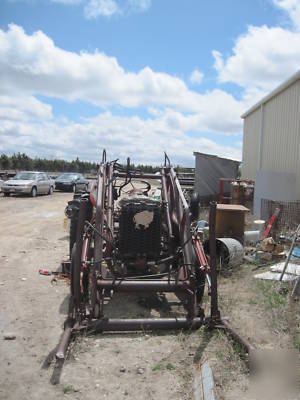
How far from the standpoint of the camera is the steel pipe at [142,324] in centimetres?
441

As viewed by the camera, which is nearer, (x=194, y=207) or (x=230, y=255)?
(x=230, y=255)

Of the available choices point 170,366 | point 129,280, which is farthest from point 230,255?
point 170,366

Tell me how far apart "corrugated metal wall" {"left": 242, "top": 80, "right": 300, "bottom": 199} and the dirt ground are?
28.5 feet

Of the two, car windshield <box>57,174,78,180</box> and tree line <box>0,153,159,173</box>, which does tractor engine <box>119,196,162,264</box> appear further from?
tree line <box>0,153,159,173</box>

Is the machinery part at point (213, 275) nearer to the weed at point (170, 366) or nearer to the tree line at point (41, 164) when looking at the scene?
the weed at point (170, 366)

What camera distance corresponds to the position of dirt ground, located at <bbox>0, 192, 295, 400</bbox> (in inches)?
135

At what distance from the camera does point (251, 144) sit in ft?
64.8

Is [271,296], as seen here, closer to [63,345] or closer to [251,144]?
[63,345]

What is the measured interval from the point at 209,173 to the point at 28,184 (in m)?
10.5

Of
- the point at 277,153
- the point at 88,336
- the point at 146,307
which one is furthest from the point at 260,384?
the point at 277,153

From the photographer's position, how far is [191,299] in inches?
191

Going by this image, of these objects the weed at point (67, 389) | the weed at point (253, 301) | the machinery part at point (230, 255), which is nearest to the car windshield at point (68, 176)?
the machinery part at point (230, 255)

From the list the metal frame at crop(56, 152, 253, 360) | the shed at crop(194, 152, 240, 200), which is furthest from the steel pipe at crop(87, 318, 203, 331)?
the shed at crop(194, 152, 240, 200)

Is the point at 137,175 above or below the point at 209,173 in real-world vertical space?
below
